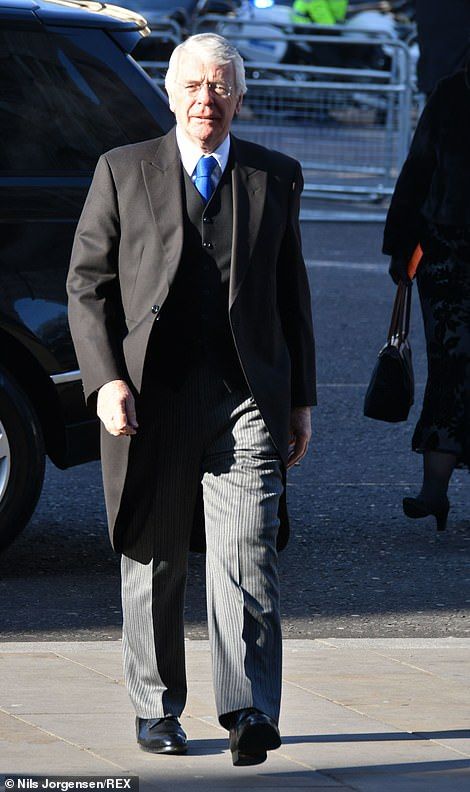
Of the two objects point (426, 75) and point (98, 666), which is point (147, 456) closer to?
point (98, 666)

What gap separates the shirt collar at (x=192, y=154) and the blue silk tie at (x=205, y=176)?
0.01 meters

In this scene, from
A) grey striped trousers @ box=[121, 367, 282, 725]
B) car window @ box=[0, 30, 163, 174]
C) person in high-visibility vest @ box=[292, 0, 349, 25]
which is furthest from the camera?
person in high-visibility vest @ box=[292, 0, 349, 25]

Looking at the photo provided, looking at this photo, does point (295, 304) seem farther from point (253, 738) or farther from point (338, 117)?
point (338, 117)

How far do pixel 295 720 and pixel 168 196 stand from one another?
1352mm

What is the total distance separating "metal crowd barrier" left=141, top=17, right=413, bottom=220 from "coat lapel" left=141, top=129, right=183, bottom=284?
11870 mm

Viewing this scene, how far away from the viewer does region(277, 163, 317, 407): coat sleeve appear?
13.5 ft

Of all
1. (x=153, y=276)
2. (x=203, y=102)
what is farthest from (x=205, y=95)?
(x=153, y=276)

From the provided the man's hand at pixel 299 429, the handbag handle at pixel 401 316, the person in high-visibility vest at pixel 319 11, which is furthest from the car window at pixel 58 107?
the person in high-visibility vest at pixel 319 11

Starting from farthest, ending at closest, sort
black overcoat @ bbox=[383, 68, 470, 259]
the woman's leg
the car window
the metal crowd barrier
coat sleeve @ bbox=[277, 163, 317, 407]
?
1. the metal crowd barrier
2. the woman's leg
3. black overcoat @ bbox=[383, 68, 470, 259]
4. the car window
5. coat sleeve @ bbox=[277, 163, 317, 407]

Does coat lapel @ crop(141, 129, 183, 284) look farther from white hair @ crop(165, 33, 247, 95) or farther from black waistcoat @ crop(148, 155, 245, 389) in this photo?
white hair @ crop(165, 33, 247, 95)

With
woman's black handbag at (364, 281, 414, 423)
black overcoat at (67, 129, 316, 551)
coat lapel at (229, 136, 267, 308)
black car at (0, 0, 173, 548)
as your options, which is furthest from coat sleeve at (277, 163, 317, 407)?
woman's black handbag at (364, 281, 414, 423)

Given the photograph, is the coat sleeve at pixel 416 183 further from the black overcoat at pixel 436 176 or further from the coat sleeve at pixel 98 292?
the coat sleeve at pixel 98 292

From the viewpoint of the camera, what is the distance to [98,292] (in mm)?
4016

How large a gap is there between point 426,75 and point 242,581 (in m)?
9.39
